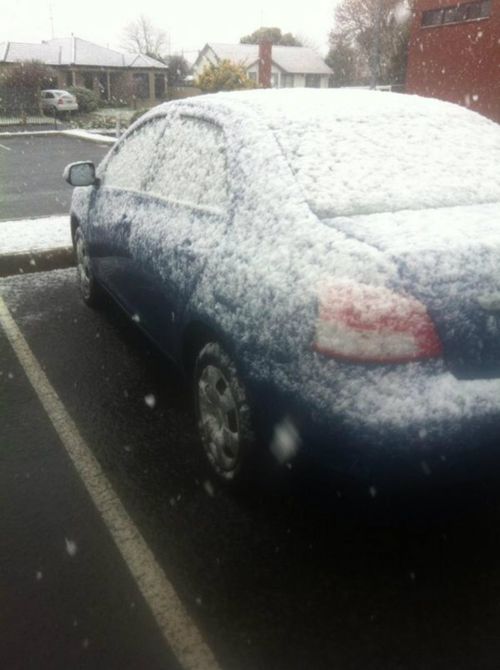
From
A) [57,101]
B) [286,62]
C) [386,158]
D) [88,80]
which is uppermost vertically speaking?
[286,62]

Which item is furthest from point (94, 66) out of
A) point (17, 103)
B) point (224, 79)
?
point (224, 79)

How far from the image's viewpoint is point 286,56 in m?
69.1

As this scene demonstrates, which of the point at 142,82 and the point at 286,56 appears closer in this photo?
the point at 142,82

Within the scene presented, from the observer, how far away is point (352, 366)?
84.8 inches

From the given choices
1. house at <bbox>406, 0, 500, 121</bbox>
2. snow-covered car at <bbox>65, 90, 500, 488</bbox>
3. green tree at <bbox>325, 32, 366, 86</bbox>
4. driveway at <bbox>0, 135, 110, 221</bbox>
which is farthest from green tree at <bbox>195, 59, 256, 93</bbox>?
green tree at <bbox>325, 32, 366, 86</bbox>

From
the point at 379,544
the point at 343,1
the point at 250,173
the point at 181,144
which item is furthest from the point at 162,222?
the point at 343,1

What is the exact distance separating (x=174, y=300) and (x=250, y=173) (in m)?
0.80

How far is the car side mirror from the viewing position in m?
4.59

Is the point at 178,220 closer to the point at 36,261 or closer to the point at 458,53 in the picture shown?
the point at 36,261

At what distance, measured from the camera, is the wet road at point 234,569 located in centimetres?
221

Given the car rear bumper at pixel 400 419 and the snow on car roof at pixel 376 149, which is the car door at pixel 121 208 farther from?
the car rear bumper at pixel 400 419

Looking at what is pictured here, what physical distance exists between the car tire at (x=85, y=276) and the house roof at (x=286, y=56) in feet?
215

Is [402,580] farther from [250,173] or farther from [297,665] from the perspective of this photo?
[250,173]

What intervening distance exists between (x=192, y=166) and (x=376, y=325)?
1.58 m
